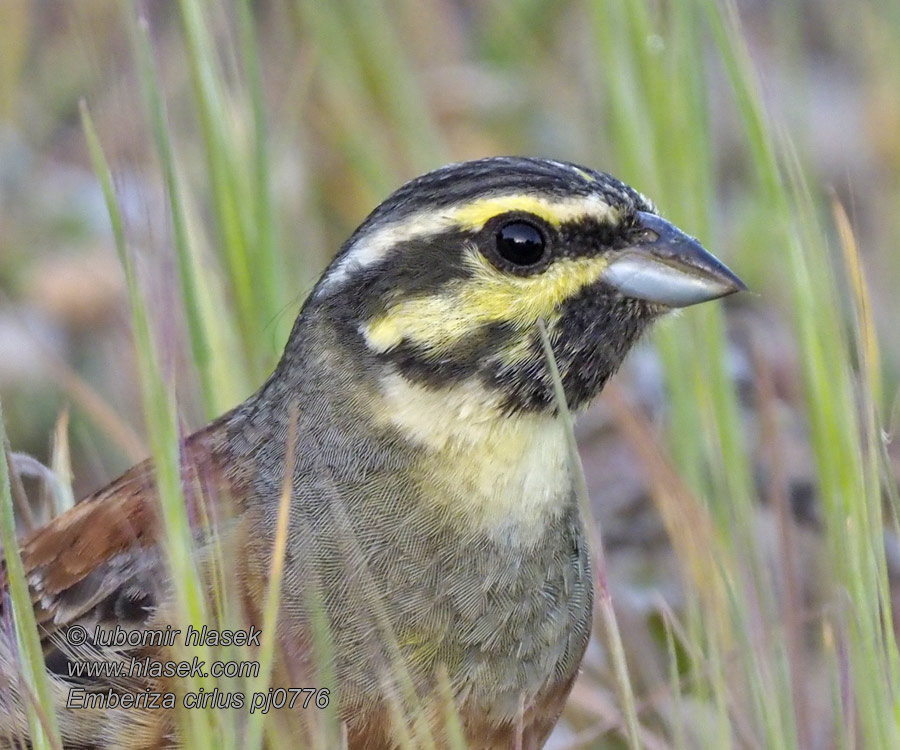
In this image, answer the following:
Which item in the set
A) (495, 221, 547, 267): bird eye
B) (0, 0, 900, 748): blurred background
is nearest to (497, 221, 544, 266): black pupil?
(495, 221, 547, 267): bird eye

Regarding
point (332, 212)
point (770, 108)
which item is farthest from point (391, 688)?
point (332, 212)

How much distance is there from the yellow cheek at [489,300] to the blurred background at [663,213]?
0.34 metres

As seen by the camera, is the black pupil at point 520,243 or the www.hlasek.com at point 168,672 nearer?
the www.hlasek.com at point 168,672

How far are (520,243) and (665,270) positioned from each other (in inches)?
9.6

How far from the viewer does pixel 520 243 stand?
93.9 inches

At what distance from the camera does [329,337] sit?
8.43 ft

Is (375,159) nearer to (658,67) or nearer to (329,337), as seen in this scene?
(658,67)

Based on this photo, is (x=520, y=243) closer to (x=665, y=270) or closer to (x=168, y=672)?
(x=665, y=270)

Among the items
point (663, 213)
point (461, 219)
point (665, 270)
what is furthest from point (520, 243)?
point (663, 213)

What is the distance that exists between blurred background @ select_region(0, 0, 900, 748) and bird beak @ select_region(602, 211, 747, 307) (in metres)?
0.13

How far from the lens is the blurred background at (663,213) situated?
2201mm

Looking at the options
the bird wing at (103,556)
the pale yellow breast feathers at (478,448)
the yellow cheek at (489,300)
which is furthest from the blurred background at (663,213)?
the yellow cheek at (489,300)

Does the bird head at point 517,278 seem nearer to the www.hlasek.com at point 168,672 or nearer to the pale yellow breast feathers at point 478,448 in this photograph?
the pale yellow breast feathers at point 478,448

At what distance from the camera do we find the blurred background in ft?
7.22
